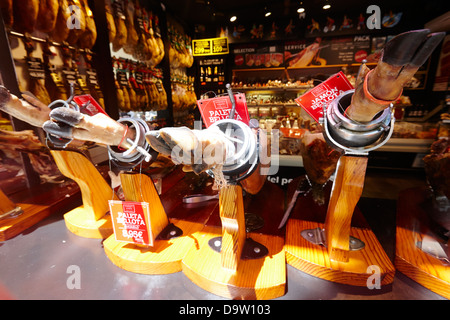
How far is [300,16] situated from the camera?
4.27 metres

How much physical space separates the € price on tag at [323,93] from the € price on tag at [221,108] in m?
0.28

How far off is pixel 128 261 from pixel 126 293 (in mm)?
150

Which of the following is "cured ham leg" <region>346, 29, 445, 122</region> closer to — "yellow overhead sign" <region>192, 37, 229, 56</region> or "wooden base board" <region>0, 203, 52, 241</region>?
"wooden base board" <region>0, 203, 52, 241</region>

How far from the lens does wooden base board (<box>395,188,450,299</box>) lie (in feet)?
3.03

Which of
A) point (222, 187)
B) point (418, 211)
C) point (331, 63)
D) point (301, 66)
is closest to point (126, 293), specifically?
point (222, 187)

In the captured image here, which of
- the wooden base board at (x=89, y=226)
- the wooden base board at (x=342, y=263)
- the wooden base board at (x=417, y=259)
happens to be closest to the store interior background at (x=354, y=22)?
the wooden base board at (x=417, y=259)

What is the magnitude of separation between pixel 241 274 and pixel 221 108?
2.80ft

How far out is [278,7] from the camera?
11.9 ft

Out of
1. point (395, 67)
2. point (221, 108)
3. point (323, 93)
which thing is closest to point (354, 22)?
point (323, 93)

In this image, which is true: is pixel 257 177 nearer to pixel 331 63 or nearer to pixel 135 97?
pixel 135 97

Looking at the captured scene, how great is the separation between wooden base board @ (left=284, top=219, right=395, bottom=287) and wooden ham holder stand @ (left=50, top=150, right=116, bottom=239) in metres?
1.13

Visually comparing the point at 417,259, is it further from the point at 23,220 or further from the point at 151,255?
the point at 23,220

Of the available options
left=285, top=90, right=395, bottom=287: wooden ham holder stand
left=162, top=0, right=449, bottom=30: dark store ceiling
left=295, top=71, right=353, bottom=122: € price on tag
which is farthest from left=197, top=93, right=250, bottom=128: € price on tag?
left=162, top=0, right=449, bottom=30: dark store ceiling

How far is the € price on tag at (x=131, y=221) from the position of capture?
109 centimetres
